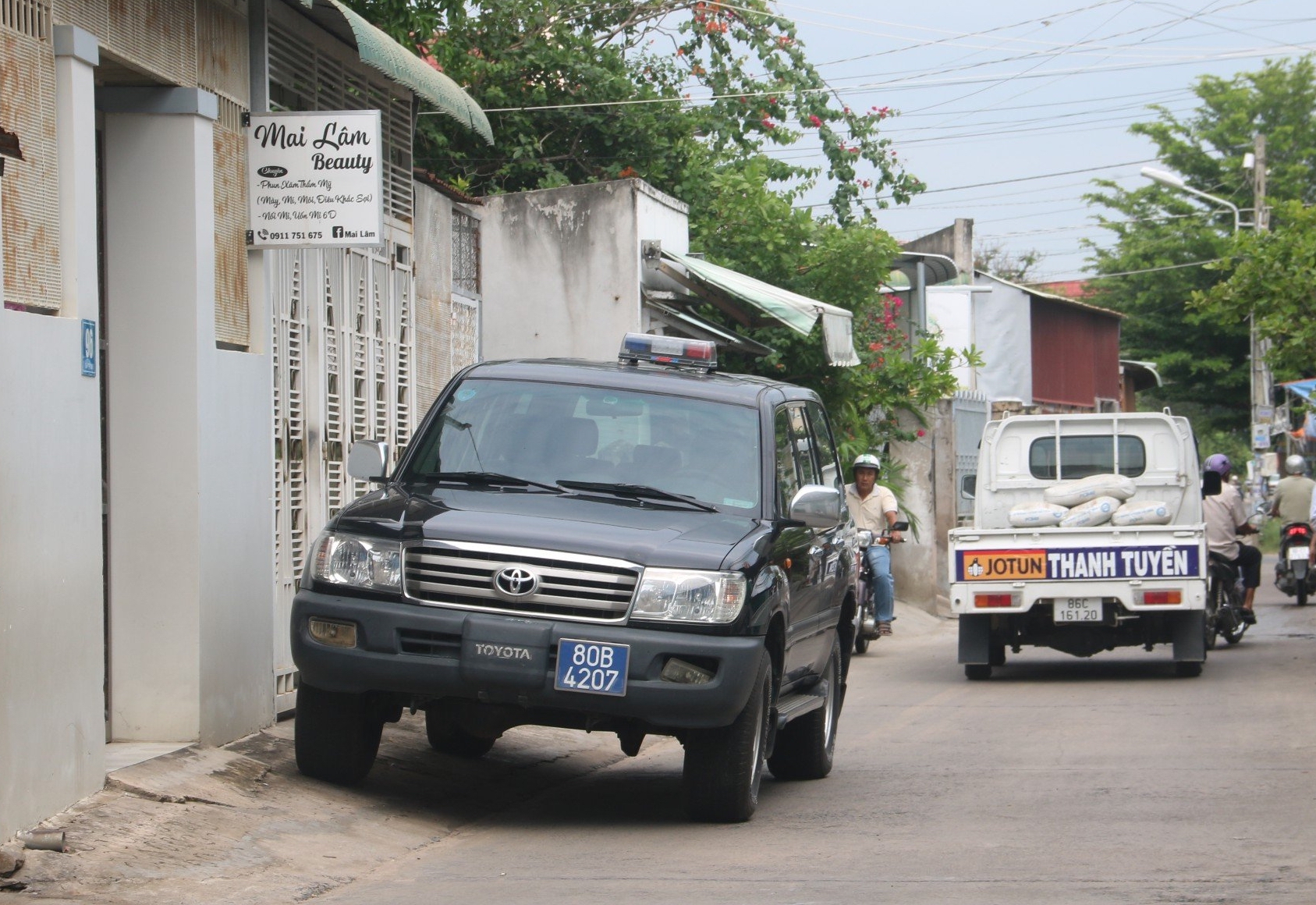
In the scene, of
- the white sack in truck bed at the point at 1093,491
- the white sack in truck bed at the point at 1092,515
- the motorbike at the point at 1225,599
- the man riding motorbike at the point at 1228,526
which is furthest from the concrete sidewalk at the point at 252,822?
the man riding motorbike at the point at 1228,526

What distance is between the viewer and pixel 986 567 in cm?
1451

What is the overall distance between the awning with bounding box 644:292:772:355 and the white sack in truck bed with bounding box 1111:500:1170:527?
5.16 metres

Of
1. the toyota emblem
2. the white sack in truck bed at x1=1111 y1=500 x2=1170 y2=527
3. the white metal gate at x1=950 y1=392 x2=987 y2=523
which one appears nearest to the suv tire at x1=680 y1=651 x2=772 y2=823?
the toyota emblem

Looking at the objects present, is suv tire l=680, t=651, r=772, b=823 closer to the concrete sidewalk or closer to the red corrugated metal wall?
the concrete sidewalk

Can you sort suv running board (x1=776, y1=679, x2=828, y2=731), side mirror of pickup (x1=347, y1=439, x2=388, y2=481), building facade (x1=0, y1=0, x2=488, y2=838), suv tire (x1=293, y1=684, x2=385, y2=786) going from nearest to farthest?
building facade (x1=0, y1=0, x2=488, y2=838) < suv tire (x1=293, y1=684, x2=385, y2=786) < side mirror of pickup (x1=347, y1=439, x2=388, y2=481) < suv running board (x1=776, y1=679, x2=828, y2=731)

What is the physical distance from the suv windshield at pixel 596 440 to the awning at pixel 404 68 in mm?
2100

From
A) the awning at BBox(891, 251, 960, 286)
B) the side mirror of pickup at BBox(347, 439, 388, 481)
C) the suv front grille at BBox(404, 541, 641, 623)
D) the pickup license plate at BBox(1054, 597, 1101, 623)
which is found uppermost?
the awning at BBox(891, 251, 960, 286)

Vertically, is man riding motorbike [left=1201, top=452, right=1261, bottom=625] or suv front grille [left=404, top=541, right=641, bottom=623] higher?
suv front grille [left=404, top=541, right=641, bottom=623]

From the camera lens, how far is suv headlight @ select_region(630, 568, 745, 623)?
7.12 meters

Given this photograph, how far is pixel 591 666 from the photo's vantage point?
7051mm

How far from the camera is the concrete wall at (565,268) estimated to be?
17938mm

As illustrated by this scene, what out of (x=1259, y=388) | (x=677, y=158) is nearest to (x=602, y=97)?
(x=677, y=158)

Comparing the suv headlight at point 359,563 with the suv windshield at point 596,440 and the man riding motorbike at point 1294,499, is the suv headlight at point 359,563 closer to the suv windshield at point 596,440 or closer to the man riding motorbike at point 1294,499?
the suv windshield at point 596,440

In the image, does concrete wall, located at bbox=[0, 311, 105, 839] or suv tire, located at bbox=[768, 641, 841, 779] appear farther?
suv tire, located at bbox=[768, 641, 841, 779]
